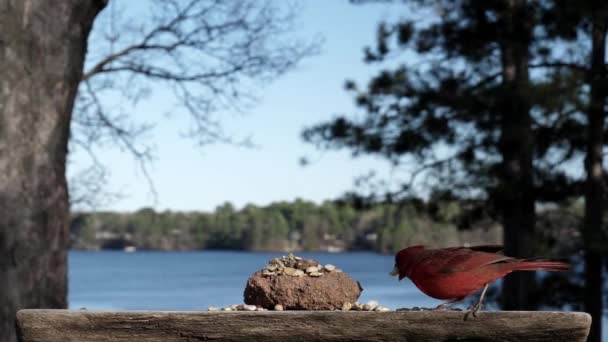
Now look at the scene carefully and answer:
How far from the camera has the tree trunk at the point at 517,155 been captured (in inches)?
313

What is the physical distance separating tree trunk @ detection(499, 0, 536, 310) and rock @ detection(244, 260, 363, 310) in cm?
570

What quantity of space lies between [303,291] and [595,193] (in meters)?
6.79

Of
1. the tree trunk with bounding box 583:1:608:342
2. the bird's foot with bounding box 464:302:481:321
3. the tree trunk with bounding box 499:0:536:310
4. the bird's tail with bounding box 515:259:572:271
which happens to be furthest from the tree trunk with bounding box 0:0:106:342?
the tree trunk with bounding box 583:1:608:342

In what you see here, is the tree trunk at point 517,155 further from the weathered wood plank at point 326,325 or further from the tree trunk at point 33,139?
the weathered wood plank at point 326,325

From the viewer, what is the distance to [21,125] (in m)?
4.20

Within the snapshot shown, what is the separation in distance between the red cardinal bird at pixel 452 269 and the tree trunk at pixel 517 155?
5.74m

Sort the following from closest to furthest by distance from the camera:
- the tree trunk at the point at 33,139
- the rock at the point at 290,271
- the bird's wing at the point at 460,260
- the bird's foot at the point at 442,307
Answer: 1. the bird's wing at the point at 460,260
2. the bird's foot at the point at 442,307
3. the rock at the point at 290,271
4. the tree trunk at the point at 33,139

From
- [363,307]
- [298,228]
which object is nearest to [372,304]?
[363,307]

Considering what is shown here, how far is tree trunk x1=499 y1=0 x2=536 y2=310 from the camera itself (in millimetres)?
7938

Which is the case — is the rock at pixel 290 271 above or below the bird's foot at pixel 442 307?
above

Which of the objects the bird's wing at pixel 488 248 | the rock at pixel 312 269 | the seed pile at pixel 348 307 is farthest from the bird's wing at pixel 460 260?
the rock at pixel 312 269

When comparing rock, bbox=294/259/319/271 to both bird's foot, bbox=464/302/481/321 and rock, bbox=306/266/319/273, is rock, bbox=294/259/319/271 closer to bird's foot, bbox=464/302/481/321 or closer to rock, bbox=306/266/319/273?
rock, bbox=306/266/319/273

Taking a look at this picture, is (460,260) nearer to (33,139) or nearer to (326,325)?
(326,325)

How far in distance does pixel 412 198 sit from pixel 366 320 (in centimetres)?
702
